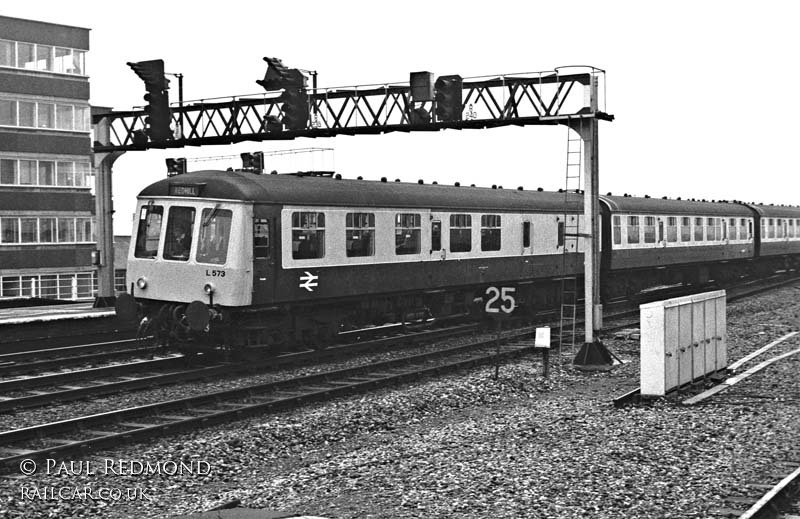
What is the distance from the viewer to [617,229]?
31516 mm

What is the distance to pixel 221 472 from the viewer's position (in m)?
11.4

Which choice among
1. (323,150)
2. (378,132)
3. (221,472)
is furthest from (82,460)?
(378,132)

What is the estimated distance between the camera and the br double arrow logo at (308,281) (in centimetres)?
1966

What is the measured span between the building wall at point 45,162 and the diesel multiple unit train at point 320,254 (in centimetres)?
3494

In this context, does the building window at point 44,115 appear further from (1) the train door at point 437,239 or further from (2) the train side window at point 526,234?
(1) the train door at point 437,239

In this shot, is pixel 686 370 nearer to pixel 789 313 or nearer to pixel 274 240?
pixel 274 240

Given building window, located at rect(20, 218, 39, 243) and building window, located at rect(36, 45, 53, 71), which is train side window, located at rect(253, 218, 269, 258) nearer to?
building window, located at rect(20, 218, 39, 243)

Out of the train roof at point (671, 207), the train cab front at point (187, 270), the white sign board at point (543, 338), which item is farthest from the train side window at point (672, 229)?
the train cab front at point (187, 270)

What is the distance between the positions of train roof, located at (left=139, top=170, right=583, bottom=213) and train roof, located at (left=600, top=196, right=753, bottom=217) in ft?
19.7

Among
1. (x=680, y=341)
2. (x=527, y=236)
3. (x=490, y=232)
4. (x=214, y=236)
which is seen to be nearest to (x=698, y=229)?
(x=527, y=236)

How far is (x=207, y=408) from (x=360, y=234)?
736cm

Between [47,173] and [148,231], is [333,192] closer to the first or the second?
[148,231]

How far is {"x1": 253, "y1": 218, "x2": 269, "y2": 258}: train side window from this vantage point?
18.6 metres

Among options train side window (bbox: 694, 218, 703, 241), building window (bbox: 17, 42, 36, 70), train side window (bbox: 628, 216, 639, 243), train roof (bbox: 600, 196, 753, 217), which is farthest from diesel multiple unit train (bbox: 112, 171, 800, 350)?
building window (bbox: 17, 42, 36, 70)
